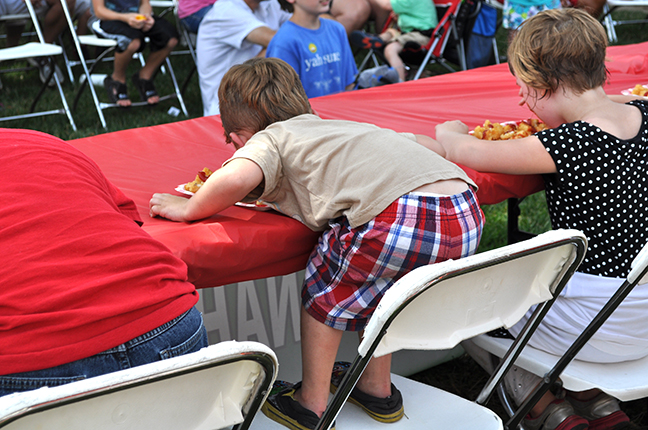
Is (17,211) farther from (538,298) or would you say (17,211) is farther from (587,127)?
(587,127)

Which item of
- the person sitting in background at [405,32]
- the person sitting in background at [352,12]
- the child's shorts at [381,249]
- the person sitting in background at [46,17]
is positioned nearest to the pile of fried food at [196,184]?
the child's shorts at [381,249]

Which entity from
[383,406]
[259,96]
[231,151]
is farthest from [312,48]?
[383,406]

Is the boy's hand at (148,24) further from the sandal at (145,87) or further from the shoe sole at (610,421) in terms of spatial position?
the shoe sole at (610,421)

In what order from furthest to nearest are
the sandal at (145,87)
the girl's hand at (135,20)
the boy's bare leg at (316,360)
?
the sandal at (145,87) → the girl's hand at (135,20) → the boy's bare leg at (316,360)

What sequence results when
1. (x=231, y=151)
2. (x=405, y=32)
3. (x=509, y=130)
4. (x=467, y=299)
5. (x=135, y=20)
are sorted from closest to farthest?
1. (x=467, y=299)
2. (x=509, y=130)
3. (x=231, y=151)
4. (x=135, y=20)
5. (x=405, y=32)

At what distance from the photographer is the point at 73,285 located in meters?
0.97

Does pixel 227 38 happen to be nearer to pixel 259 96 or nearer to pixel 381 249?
pixel 259 96

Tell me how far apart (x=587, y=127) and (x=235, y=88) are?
0.86 m

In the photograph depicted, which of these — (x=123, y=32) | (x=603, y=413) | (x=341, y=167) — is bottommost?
(x=603, y=413)

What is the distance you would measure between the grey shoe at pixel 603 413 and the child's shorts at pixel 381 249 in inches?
28.9

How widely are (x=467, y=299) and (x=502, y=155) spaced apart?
2.00ft

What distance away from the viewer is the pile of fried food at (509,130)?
178 cm

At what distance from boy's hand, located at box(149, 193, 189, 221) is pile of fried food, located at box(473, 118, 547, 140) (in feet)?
2.93

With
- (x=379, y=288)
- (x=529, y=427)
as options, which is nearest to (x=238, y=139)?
(x=379, y=288)
